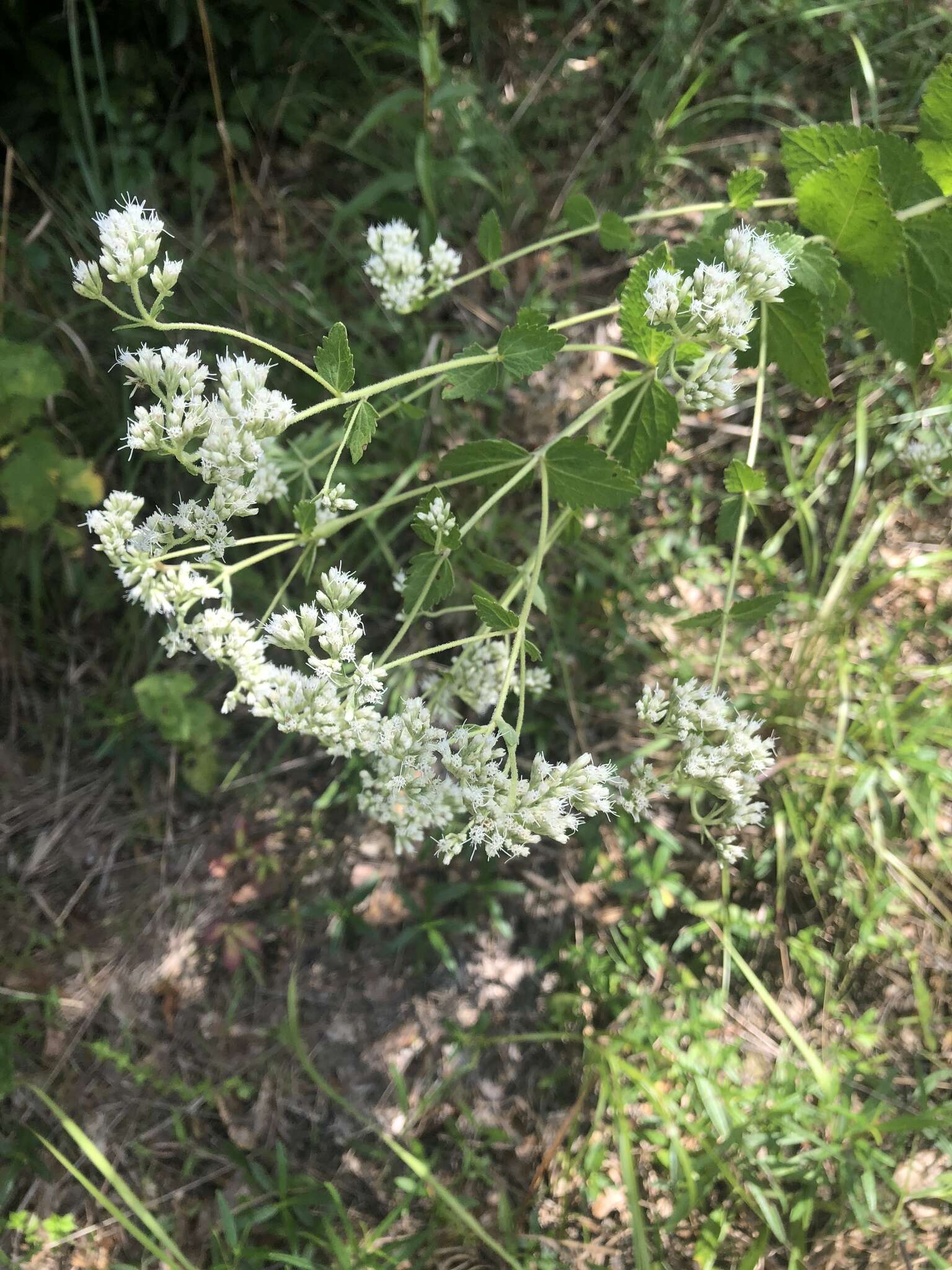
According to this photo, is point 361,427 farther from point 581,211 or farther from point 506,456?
point 581,211

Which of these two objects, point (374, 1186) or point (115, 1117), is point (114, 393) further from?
point (374, 1186)

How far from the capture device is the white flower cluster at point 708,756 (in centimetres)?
134

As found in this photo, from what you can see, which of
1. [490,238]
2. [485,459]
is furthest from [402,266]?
[485,459]

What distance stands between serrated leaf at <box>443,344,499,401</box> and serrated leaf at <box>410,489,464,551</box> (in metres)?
0.17

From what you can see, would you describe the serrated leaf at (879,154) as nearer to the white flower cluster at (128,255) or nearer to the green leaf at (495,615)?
the green leaf at (495,615)

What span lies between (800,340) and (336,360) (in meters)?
0.89

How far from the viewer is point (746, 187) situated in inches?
59.3

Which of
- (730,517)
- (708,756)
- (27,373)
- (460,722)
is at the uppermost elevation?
(27,373)

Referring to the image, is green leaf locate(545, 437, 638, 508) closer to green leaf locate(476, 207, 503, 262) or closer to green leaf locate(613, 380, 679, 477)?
green leaf locate(613, 380, 679, 477)

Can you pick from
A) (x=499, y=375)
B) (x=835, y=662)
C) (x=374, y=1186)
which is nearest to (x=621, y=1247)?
(x=374, y=1186)

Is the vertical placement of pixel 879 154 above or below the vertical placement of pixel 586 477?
above

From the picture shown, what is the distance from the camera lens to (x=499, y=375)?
150 centimetres

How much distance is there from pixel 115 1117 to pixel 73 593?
65.1 inches

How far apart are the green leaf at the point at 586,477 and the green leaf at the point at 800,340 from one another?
429mm
